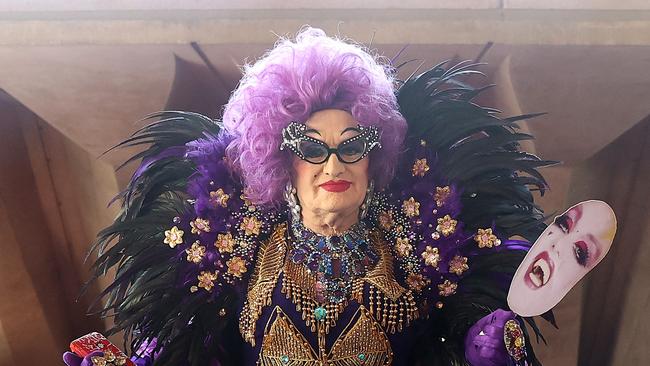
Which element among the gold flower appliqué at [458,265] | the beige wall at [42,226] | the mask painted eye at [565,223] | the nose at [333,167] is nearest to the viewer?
the mask painted eye at [565,223]

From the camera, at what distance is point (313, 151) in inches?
36.4

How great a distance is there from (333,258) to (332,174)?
175 mm

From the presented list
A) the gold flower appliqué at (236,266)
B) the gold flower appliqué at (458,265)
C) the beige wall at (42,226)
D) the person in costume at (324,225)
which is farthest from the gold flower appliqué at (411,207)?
the beige wall at (42,226)

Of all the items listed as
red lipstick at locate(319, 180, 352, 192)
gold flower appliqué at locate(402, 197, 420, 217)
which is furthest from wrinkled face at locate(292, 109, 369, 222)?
gold flower appliqué at locate(402, 197, 420, 217)

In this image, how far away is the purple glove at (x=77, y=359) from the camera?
3.05 ft

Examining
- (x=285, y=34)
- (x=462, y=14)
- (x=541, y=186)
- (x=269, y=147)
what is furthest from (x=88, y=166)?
(x=541, y=186)

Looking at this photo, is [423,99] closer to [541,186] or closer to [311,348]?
[541,186]

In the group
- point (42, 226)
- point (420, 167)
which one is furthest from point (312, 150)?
point (42, 226)

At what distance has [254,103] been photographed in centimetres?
96

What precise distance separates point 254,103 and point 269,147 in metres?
0.08

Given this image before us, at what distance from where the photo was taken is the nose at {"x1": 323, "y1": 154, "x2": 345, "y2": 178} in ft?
2.99

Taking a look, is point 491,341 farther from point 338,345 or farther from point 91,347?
point 91,347

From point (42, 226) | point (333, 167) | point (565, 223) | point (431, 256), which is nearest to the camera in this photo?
point (565, 223)

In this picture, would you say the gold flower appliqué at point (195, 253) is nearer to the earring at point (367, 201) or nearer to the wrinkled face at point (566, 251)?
the earring at point (367, 201)
